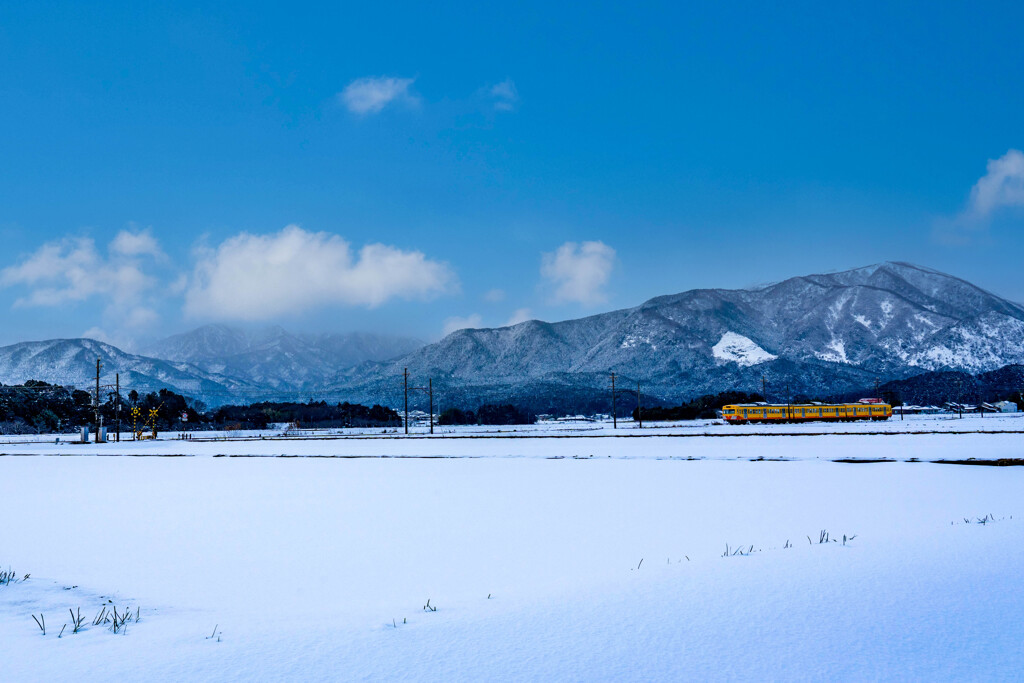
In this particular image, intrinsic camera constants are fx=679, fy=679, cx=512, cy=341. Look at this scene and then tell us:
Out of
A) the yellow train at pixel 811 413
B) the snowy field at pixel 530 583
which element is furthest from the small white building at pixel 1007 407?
the snowy field at pixel 530 583

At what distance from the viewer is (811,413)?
109688mm

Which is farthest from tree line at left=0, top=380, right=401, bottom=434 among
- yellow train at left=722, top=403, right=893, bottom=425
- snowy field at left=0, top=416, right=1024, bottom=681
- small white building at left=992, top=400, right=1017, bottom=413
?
small white building at left=992, top=400, right=1017, bottom=413

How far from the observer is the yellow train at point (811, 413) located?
107 metres

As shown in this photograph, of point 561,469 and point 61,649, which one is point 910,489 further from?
point 61,649

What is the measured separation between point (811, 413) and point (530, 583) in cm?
11189

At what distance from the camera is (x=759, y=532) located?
41.5 feet

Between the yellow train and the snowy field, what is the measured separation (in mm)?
87889

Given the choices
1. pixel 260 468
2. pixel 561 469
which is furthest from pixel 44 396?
pixel 561 469

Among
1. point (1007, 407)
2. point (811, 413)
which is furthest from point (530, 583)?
point (1007, 407)

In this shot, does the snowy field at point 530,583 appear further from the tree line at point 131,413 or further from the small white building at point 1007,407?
the small white building at point 1007,407

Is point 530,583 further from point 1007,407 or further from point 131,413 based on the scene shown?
point 1007,407

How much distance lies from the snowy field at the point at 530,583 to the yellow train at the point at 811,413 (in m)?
87.9

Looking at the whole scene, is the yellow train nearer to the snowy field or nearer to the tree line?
the tree line

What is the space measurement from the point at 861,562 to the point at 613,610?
3690 millimetres
